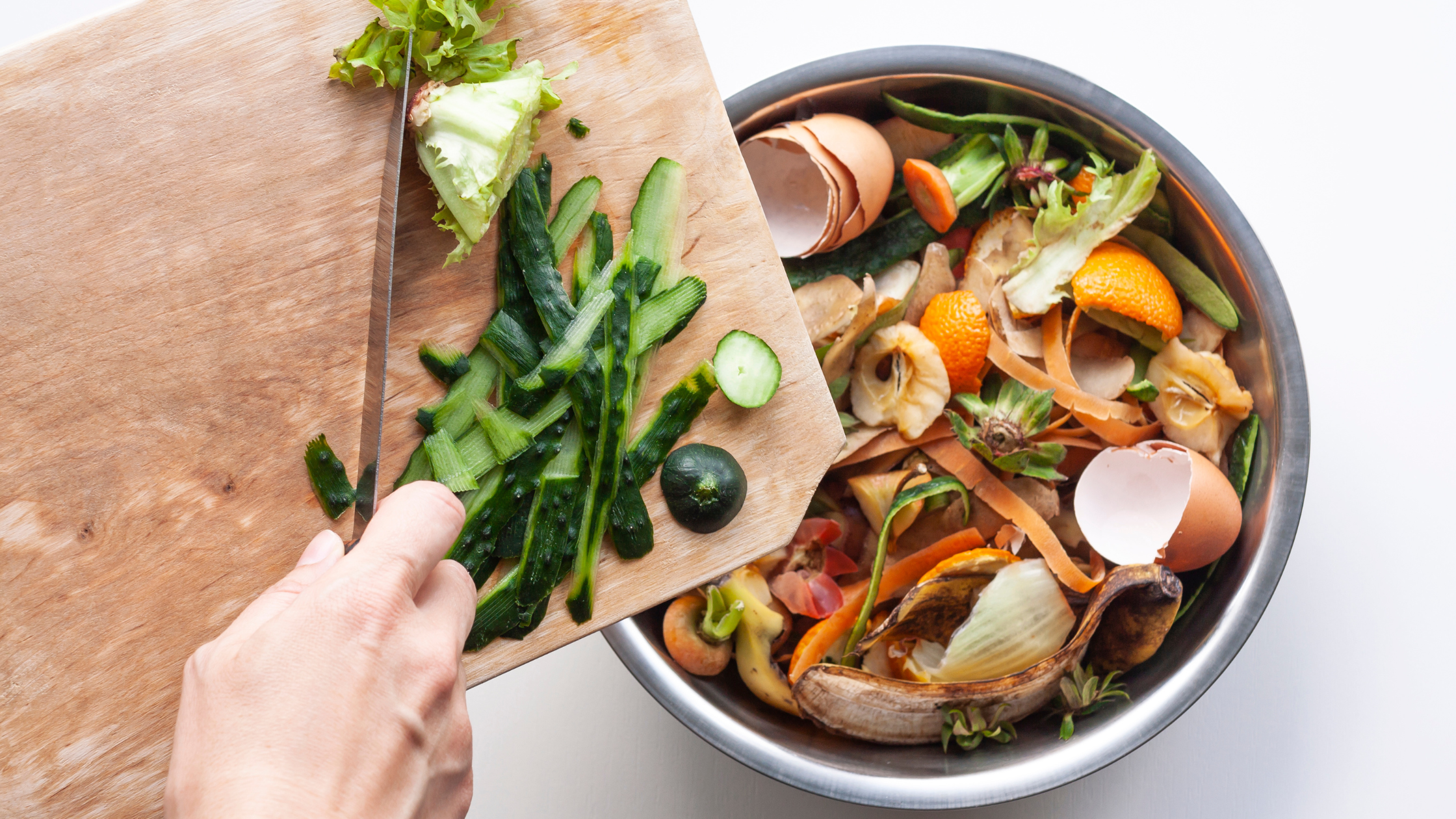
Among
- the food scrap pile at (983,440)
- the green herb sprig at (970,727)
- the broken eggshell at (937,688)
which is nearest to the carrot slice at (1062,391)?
the food scrap pile at (983,440)

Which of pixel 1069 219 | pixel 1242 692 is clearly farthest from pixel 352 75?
pixel 1242 692

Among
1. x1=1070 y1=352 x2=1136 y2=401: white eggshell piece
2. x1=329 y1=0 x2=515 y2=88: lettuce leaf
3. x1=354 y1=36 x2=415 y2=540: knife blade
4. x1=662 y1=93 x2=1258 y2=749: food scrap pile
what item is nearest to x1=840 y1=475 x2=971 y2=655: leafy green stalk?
x1=662 y1=93 x2=1258 y2=749: food scrap pile

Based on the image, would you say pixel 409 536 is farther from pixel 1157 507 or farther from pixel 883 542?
pixel 1157 507

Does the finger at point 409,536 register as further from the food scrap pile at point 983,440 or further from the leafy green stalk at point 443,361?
the food scrap pile at point 983,440

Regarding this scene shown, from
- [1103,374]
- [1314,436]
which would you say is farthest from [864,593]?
[1314,436]

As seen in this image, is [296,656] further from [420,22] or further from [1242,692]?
[1242,692]

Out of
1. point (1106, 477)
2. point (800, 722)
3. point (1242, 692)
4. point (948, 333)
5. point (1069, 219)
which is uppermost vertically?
point (1069, 219)

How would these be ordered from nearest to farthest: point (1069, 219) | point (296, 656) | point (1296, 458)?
point (296, 656), point (1296, 458), point (1069, 219)
